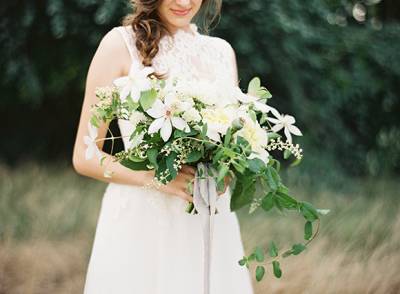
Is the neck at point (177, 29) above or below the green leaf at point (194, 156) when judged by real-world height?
above

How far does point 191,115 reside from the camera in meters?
1.79

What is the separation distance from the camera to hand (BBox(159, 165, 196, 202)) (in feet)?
6.34

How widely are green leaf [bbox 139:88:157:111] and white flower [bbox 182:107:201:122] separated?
84mm

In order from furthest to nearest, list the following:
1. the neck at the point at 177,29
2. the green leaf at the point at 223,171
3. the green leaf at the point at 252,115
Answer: the neck at the point at 177,29
the green leaf at the point at 252,115
the green leaf at the point at 223,171

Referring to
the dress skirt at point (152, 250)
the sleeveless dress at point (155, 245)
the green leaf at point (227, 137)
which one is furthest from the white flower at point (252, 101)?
the dress skirt at point (152, 250)

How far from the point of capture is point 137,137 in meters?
1.83

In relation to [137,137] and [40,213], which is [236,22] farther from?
[137,137]

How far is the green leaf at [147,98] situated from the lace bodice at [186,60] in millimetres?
381

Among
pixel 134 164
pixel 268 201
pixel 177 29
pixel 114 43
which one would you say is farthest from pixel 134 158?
pixel 177 29

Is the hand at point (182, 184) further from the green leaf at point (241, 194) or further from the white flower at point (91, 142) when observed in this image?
the white flower at point (91, 142)

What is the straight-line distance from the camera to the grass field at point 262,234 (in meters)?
4.65

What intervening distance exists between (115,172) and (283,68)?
2.91m

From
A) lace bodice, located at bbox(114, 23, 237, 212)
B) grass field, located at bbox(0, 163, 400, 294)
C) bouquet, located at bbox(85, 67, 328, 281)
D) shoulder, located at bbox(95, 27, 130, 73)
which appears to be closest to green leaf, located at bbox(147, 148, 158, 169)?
bouquet, located at bbox(85, 67, 328, 281)

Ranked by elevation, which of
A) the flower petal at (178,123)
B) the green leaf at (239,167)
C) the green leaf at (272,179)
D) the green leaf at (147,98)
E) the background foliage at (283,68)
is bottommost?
the background foliage at (283,68)
